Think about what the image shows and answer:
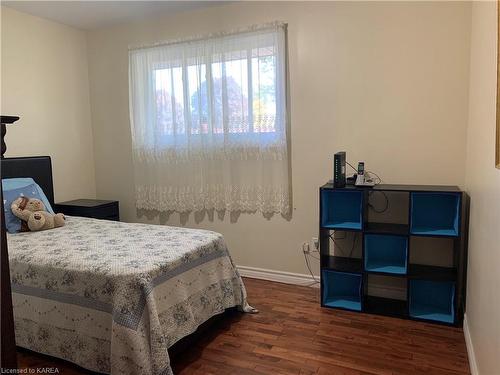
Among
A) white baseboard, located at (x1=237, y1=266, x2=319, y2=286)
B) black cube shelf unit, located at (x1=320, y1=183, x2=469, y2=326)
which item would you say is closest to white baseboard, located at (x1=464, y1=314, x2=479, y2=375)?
black cube shelf unit, located at (x1=320, y1=183, x2=469, y2=326)

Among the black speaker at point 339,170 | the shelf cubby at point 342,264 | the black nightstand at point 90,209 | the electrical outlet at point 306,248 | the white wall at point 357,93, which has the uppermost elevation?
the white wall at point 357,93

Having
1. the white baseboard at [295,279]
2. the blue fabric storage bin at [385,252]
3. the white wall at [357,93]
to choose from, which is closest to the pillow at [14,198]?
the white wall at [357,93]

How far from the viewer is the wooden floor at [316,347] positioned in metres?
2.13

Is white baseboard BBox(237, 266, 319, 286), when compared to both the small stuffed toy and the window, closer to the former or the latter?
the window

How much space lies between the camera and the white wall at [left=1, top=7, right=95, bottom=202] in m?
3.50

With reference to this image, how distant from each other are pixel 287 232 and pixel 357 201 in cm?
72

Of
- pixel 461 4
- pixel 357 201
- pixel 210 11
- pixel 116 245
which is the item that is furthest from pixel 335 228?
pixel 210 11

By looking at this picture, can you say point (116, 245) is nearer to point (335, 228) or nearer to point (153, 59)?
point (335, 228)

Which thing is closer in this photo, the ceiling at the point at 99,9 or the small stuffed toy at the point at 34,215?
the small stuffed toy at the point at 34,215

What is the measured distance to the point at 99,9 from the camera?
3.54m

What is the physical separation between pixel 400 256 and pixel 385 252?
12 centimetres

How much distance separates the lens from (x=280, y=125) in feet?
10.7

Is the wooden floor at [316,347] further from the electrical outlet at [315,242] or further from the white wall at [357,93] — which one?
the white wall at [357,93]

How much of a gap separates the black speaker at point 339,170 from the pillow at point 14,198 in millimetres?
2460
